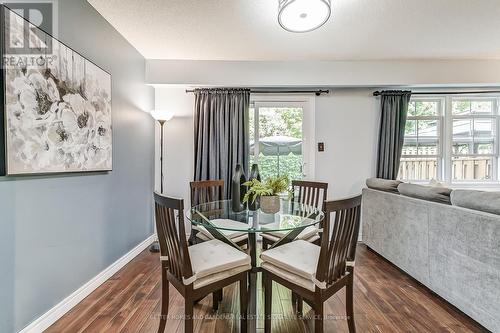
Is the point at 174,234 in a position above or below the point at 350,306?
above

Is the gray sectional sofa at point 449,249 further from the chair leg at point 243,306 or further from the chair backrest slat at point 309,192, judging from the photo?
the chair leg at point 243,306

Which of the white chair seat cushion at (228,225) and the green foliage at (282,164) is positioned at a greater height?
the green foliage at (282,164)

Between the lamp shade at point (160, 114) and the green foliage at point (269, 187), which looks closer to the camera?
the green foliage at point (269, 187)

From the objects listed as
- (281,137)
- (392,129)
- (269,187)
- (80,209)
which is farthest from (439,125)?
(80,209)

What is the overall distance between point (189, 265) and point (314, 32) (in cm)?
249

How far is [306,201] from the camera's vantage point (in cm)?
260

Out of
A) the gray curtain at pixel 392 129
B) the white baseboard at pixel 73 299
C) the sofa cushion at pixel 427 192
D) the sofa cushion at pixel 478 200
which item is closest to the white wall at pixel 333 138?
the gray curtain at pixel 392 129

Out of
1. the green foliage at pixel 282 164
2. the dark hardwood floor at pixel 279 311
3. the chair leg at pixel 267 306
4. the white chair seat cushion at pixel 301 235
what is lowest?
the dark hardwood floor at pixel 279 311

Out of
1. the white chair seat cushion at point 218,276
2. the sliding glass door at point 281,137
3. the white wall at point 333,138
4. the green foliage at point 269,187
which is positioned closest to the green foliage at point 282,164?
the sliding glass door at point 281,137

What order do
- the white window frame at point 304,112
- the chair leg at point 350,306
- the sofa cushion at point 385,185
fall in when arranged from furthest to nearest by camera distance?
the white window frame at point 304,112 < the sofa cushion at point 385,185 < the chair leg at point 350,306

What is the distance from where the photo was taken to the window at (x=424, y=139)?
3.56 meters

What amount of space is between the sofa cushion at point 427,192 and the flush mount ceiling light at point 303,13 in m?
1.70

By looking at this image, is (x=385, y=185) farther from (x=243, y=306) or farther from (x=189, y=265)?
(x=189, y=265)

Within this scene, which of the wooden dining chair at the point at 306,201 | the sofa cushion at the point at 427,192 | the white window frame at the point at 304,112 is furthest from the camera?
the white window frame at the point at 304,112
